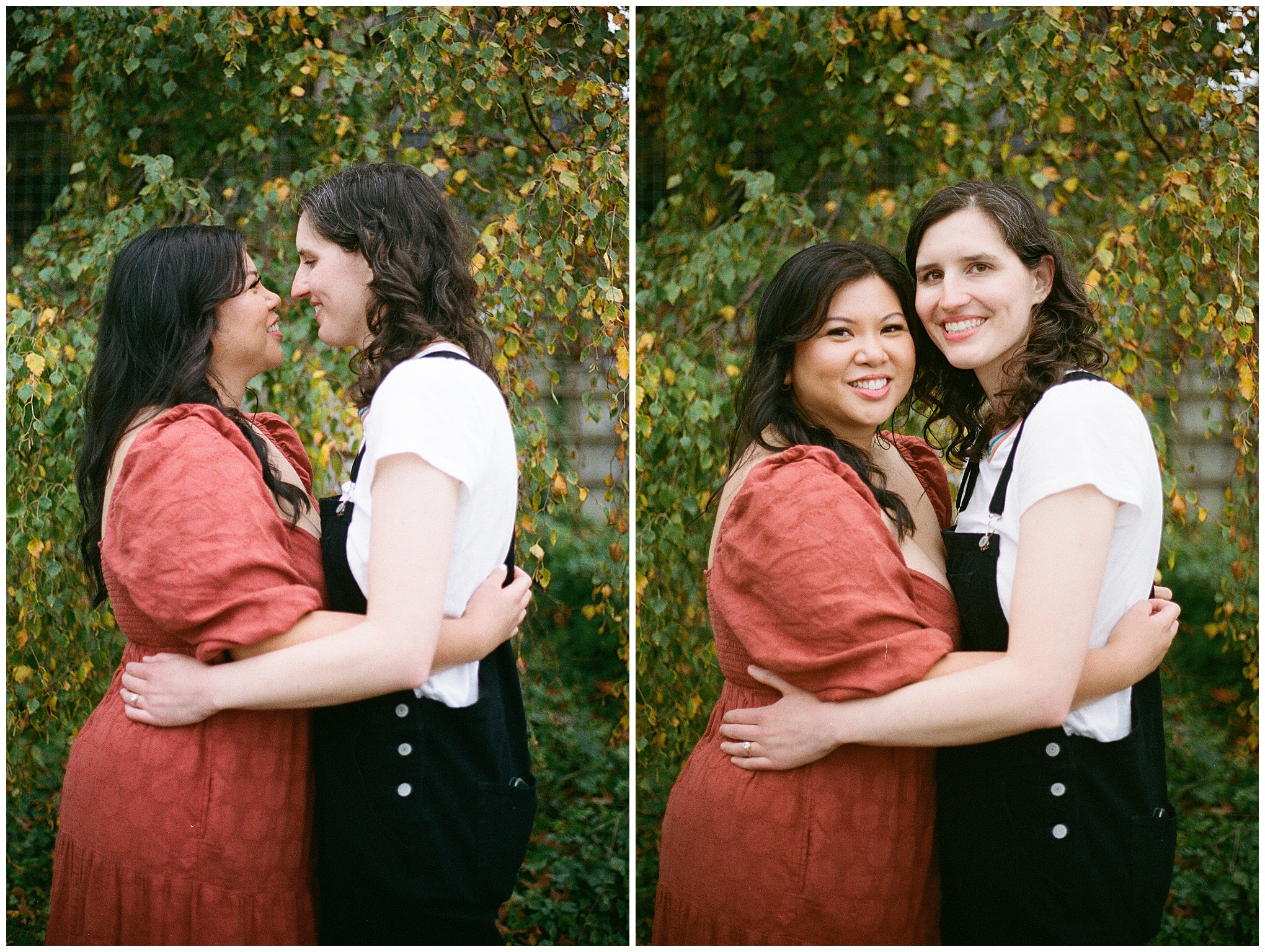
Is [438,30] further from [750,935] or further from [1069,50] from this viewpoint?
[750,935]

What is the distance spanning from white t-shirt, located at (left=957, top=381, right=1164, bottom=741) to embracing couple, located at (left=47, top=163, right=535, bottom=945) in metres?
0.77

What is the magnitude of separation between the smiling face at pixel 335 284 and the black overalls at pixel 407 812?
0.74ft

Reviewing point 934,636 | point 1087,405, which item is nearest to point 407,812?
point 934,636

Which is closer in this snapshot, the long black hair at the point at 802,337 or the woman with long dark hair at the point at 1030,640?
the woman with long dark hair at the point at 1030,640

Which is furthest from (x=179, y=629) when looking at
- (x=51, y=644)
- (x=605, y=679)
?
(x=605, y=679)

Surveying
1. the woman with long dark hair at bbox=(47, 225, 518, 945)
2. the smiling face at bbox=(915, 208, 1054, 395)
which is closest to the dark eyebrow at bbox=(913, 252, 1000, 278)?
the smiling face at bbox=(915, 208, 1054, 395)

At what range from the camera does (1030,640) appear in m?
1.39

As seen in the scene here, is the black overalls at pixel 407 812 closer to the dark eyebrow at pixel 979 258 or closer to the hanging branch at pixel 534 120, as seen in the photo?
the dark eyebrow at pixel 979 258

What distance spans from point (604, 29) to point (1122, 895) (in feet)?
6.62

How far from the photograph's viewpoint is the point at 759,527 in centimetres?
149

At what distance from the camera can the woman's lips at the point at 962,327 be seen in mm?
1660

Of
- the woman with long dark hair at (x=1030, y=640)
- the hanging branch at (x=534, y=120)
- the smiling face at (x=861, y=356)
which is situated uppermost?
the hanging branch at (x=534, y=120)

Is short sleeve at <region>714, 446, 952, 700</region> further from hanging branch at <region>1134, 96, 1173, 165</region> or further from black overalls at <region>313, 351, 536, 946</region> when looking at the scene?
hanging branch at <region>1134, 96, 1173, 165</region>

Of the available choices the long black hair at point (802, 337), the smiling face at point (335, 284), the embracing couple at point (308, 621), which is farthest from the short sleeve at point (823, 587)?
the smiling face at point (335, 284)
